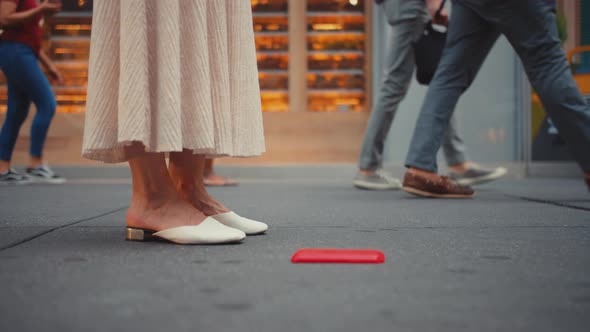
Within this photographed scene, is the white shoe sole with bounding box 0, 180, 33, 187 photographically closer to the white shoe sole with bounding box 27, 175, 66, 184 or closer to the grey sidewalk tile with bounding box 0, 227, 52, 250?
the white shoe sole with bounding box 27, 175, 66, 184

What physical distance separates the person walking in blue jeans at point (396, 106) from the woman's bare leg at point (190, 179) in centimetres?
210

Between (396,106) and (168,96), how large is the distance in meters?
2.43

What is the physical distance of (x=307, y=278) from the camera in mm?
1093

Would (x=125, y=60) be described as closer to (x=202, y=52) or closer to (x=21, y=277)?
(x=202, y=52)

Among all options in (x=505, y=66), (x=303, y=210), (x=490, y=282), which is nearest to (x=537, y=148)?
(x=505, y=66)

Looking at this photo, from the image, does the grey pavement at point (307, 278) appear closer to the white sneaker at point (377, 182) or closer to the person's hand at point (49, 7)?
the white sneaker at point (377, 182)

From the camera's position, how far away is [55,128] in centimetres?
795

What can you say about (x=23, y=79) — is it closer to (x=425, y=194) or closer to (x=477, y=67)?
(x=425, y=194)

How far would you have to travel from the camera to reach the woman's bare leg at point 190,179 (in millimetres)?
1675

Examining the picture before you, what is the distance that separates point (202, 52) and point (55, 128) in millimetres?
6979

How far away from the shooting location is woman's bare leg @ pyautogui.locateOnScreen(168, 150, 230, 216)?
1.67m

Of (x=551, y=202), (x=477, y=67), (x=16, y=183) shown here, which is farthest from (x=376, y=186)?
(x=16, y=183)

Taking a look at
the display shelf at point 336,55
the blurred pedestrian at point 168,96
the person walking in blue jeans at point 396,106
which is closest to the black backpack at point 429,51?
the person walking in blue jeans at point 396,106

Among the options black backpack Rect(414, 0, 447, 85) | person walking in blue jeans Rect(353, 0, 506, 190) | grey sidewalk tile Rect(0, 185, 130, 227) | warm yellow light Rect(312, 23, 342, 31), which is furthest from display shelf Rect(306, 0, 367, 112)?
grey sidewalk tile Rect(0, 185, 130, 227)
